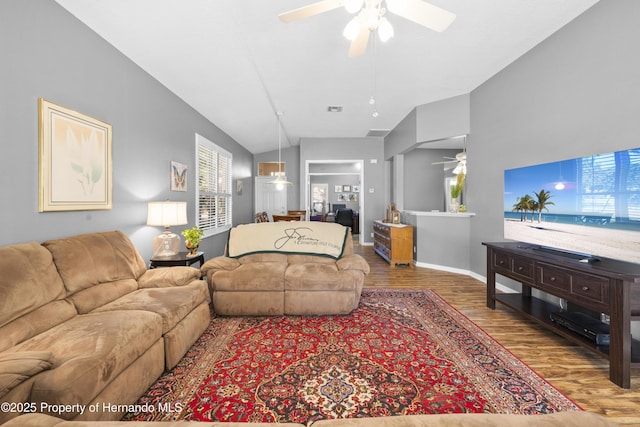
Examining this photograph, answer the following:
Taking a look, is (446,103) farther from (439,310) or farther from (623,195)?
(439,310)

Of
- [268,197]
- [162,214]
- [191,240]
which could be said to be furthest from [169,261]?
[268,197]

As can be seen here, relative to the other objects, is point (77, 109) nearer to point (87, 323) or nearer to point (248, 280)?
point (87, 323)

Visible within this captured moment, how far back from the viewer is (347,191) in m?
12.1

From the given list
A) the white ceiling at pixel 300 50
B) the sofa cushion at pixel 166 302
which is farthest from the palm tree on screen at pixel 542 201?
the sofa cushion at pixel 166 302

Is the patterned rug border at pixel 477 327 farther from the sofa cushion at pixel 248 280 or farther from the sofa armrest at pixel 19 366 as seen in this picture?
the sofa armrest at pixel 19 366

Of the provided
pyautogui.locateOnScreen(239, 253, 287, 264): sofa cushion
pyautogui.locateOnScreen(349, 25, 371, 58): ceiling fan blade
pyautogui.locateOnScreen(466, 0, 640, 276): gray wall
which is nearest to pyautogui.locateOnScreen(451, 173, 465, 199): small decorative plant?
pyautogui.locateOnScreen(466, 0, 640, 276): gray wall

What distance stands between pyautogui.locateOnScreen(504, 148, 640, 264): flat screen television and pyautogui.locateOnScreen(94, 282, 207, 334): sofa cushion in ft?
10.7

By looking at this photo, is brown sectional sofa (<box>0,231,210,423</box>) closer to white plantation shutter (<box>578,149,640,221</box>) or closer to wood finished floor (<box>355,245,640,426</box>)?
wood finished floor (<box>355,245,640,426</box>)

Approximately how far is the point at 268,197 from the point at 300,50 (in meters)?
5.67

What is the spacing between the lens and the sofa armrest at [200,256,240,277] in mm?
2936

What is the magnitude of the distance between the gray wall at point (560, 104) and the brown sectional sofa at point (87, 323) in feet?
12.5

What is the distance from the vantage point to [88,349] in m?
1.36

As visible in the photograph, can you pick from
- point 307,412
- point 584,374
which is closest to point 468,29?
point 584,374

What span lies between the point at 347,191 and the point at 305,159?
486 cm
